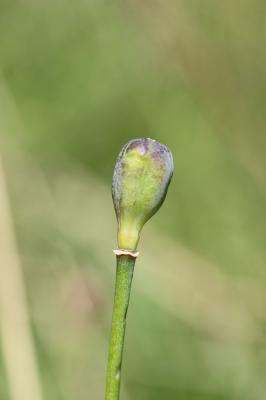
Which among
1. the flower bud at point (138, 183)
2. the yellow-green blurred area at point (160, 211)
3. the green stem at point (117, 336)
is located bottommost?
the green stem at point (117, 336)

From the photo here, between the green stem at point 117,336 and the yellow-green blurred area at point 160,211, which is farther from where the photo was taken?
the yellow-green blurred area at point 160,211

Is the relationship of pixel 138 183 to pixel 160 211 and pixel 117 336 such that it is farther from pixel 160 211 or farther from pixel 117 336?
pixel 160 211

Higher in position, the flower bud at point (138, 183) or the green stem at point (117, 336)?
the flower bud at point (138, 183)

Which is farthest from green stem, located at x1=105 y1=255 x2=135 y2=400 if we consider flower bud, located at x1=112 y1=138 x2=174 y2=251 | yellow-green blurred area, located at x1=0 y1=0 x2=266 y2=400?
A: yellow-green blurred area, located at x1=0 y1=0 x2=266 y2=400

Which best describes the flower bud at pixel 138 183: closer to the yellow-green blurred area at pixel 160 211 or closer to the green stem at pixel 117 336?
the green stem at pixel 117 336

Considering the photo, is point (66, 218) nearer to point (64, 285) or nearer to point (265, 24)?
point (64, 285)

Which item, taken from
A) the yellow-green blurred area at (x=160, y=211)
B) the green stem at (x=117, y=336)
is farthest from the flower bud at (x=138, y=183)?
the yellow-green blurred area at (x=160, y=211)
